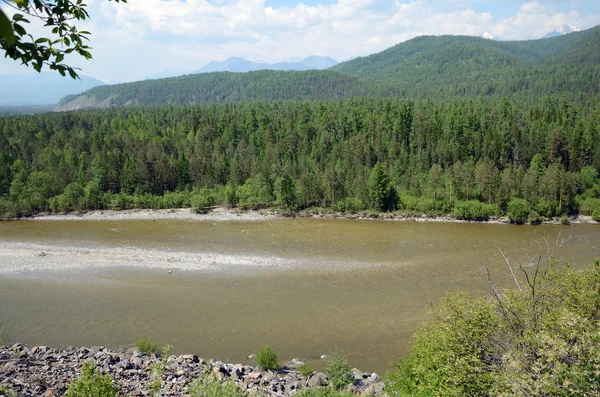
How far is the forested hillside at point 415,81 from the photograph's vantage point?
10188 centimetres

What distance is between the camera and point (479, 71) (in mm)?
133750

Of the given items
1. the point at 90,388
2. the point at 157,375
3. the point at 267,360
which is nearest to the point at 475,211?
the point at 267,360

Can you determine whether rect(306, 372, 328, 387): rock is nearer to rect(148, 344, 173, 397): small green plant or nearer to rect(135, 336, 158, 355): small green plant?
rect(148, 344, 173, 397): small green plant

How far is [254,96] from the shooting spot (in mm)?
141875

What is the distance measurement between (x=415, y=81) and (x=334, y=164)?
102m

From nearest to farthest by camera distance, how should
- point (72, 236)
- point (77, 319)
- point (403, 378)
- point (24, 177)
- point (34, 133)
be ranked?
point (403, 378) → point (77, 319) → point (72, 236) → point (24, 177) → point (34, 133)

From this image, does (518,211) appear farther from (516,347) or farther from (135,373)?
(135,373)

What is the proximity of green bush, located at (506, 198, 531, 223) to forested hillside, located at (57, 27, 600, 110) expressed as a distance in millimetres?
58837

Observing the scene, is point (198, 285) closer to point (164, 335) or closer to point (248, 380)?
point (164, 335)

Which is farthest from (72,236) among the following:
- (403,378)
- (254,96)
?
(254,96)

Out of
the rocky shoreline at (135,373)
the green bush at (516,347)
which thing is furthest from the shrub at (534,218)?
the rocky shoreline at (135,373)

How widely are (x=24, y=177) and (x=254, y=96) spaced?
333 feet

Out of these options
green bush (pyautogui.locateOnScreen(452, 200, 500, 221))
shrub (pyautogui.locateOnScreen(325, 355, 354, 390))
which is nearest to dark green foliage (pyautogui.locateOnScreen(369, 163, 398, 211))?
green bush (pyautogui.locateOnScreen(452, 200, 500, 221))

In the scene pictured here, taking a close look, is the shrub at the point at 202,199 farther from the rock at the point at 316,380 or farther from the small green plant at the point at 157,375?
the rock at the point at 316,380
